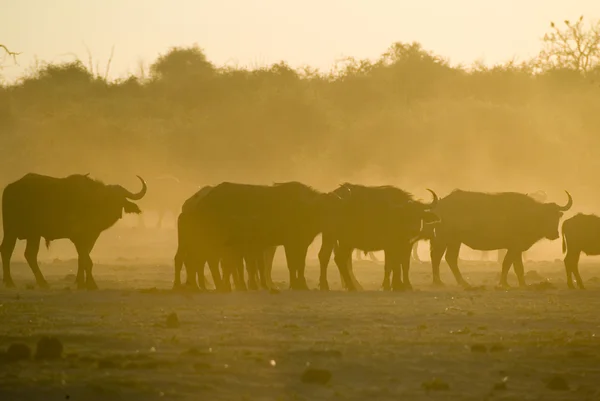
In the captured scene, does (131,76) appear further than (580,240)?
Yes

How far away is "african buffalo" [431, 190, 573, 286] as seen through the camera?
26.7 m

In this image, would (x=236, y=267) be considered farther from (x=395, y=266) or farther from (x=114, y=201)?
(x=395, y=266)

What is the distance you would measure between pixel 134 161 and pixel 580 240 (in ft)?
117

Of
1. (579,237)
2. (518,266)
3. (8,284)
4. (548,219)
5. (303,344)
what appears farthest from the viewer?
(548,219)

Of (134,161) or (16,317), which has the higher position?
(134,161)

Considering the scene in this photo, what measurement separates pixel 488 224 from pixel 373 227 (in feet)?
13.8

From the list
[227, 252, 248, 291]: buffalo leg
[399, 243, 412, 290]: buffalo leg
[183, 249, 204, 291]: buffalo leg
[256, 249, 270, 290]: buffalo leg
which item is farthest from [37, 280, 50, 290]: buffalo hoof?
[399, 243, 412, 290]: buffalo leg

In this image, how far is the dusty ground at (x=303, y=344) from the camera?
11.1m

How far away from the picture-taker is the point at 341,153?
55.5 m

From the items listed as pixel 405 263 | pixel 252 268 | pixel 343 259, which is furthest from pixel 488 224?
pixel 252 268

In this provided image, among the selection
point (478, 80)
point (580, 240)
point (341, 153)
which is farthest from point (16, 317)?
point (478, 80)

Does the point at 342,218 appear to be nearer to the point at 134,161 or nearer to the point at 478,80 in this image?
the point at 134,161

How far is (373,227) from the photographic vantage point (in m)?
23.3

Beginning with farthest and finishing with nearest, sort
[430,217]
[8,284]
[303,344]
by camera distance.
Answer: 1. [430,217]
2. [8,284]
3. [303,344]
